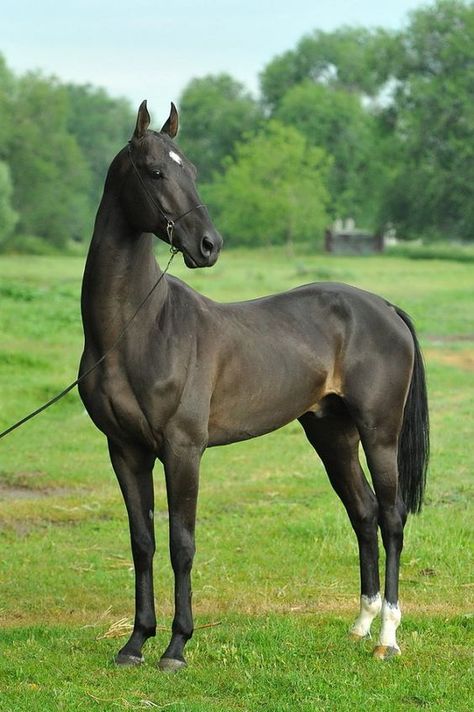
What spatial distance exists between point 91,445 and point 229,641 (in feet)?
20.5

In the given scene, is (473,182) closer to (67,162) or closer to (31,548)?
(67,162)

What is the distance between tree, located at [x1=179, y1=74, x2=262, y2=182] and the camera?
8300 cm

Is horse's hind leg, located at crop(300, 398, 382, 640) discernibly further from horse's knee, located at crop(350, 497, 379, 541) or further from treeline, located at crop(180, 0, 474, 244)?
treeline, located at crop(180, 0, 474, 244)

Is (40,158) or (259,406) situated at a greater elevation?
(40,158)

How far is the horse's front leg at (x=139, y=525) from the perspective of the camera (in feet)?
17.0

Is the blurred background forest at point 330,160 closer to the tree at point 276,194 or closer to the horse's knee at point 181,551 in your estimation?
the tree at point 276,194

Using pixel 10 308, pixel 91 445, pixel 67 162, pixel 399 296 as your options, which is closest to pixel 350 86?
pixel 67 162

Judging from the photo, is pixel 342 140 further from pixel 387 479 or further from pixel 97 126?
pixel 387 479

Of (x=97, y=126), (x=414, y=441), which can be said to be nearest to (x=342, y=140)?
(x=97, y=126)

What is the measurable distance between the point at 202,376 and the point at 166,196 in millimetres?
851

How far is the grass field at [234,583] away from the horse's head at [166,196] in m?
1.87

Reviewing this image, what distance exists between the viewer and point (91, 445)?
11.5m

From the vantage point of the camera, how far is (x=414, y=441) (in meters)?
6.04

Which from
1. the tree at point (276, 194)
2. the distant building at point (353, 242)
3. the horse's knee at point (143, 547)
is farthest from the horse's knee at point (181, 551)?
the distant building at point (353, 242)
